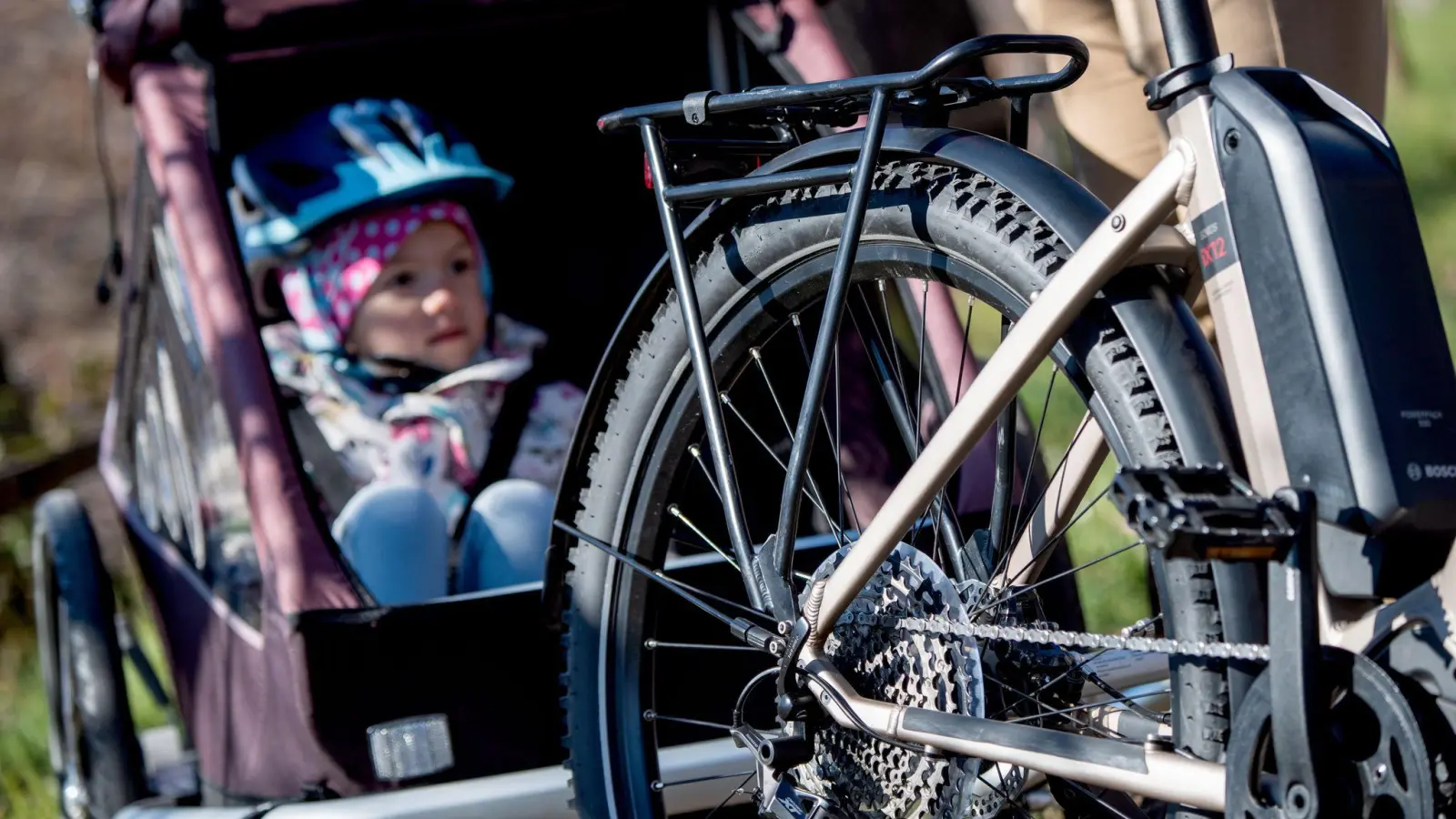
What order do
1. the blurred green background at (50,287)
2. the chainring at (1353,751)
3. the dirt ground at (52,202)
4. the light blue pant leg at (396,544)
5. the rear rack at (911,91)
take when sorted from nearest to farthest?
the chainring at (1353,751) → the rear rack at (911,91) → the light blue pant leg at (396,544) → the blurred green background at (50,287) → the dirt ground at (52,202)

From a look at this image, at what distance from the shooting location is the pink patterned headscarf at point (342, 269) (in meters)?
2.53

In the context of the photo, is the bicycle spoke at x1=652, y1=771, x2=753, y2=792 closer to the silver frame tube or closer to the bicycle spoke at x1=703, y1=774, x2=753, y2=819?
the bicycle spoke at x1=703, y1=774, x2=753, y2=819

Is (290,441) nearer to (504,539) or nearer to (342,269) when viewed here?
(504,539)

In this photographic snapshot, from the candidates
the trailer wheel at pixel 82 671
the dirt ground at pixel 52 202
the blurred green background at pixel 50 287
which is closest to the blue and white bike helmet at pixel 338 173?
the trailer wheel at pixel 82 671

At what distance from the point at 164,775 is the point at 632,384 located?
1.41 m

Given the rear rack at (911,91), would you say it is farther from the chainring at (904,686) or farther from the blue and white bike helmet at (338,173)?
the blue and white bike helmet at (338,173)

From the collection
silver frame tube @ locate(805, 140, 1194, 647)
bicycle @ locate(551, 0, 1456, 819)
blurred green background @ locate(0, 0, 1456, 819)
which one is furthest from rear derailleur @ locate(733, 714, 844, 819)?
blurred green background @ locate(0, 0, 1456, 819)

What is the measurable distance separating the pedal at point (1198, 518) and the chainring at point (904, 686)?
11.2 inches

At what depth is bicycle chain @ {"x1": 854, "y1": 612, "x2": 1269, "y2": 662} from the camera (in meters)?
1.05

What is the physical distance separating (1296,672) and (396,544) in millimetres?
1422

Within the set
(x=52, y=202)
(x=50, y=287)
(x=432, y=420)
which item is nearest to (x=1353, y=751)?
(x=432, y=420)

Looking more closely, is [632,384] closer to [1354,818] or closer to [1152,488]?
[1152,488]

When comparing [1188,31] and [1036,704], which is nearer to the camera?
[1188,31]

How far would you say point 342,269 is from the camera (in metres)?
2.53
